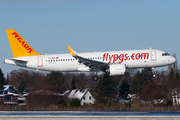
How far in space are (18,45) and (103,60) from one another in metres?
15.1

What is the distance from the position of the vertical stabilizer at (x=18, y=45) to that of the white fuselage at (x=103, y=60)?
5.22 feet

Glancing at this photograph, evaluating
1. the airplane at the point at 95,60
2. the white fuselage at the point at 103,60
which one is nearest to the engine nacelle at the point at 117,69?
the airplane at the point at 95,60

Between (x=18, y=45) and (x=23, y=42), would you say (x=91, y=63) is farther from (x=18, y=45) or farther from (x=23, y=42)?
(x=18, y=45)

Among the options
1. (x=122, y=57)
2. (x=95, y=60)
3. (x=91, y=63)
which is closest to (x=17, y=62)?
(x=91, y=63)

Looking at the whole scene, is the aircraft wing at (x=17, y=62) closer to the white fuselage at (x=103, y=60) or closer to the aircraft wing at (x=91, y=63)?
the white fuselage at (x=103, y=60)

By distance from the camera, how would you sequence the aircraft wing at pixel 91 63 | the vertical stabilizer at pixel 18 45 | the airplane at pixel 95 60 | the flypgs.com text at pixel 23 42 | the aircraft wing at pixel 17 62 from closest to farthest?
the aircraft wing at pixel 91 63
the airplane at pixel 95 60
the aircraft wing at pixel 17 62
the vertical stabilizer at pixel 18 45
the flypgs.com text at pixel 23 42

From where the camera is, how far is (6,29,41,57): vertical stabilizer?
48.4 m

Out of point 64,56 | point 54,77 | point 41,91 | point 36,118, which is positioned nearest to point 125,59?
point 64,56

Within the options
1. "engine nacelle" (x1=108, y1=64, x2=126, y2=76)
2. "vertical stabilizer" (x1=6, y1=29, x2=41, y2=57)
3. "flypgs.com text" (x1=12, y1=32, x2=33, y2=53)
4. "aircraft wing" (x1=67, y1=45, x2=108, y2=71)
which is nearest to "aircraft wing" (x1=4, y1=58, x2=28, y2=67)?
"vertical stabilizer" (x1=6, y1=29, x2=41, y2=57)

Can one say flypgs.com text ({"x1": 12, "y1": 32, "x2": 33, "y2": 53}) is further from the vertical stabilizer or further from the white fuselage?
the white fuselage

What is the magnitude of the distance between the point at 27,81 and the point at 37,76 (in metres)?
5.35

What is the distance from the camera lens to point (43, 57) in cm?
4666

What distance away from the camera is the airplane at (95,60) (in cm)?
4350

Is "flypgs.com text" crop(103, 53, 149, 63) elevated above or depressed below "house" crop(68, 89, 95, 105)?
above
